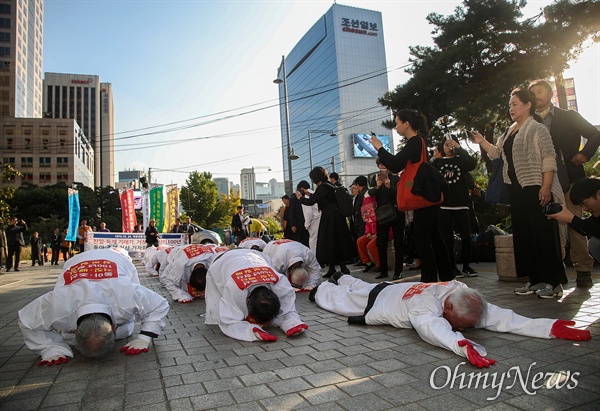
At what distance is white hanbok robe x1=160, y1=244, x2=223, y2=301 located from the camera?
5.73 metres

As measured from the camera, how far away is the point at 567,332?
289 cm

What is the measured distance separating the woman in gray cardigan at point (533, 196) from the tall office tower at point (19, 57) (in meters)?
89.8

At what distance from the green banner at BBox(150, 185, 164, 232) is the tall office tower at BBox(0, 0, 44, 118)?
230ft

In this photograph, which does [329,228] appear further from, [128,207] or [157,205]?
[128,207]

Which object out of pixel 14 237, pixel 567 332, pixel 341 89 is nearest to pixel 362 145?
pixel 341 89

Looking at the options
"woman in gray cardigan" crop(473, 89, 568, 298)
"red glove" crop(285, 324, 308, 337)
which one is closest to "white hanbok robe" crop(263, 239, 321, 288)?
"red glove" crop(285, 324, 308, 337)

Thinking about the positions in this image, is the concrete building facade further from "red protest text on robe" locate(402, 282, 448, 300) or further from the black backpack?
"red protest text on robe" locate(402, 282, 448, 300)

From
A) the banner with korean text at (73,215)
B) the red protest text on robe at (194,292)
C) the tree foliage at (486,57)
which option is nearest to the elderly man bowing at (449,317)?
the red protest text on robe at (194,292)

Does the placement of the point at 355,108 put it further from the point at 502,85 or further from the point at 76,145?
the point at 502,85

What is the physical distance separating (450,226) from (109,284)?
4.78 metres

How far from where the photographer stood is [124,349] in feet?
10.8

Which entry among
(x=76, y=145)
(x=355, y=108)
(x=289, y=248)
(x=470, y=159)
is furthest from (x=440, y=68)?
(x=76, y=145)

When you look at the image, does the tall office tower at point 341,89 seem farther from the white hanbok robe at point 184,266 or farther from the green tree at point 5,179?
the white hanbok robe at point 184,266

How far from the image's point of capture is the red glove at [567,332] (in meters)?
2.85
